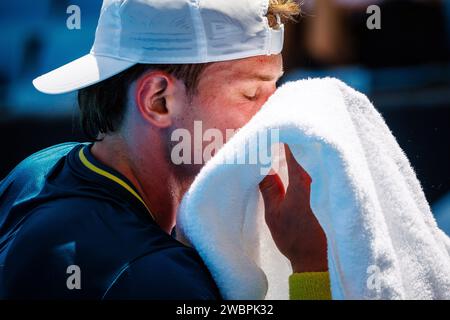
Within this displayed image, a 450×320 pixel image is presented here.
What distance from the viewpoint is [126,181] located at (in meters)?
1.47

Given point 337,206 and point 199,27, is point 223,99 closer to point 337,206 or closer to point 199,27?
point 199,27

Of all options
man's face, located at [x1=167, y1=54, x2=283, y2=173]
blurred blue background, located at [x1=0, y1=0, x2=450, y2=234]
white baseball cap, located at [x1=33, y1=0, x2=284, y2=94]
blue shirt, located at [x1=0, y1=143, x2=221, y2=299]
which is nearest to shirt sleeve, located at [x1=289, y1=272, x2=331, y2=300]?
blue shirt, located at [x1=0, y1=143, x2=221, y2=299]

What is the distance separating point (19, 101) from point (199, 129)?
2.11 m

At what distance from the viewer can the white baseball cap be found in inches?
58.4

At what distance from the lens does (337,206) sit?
1.23 meters

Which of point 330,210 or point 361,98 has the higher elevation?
point 361,98

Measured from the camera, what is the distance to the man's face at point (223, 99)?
59.4 inches

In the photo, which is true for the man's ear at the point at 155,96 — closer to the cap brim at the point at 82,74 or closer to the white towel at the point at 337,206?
the cap brim at the point at 82,74

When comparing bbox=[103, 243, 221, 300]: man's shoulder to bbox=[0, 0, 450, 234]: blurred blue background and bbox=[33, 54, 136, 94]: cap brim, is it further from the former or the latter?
bbox=[0, 0, 450, 234]: blurred blue background

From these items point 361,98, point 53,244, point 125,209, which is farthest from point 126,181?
point 361,98

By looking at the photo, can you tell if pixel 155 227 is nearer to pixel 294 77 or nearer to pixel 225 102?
pixel 225 102

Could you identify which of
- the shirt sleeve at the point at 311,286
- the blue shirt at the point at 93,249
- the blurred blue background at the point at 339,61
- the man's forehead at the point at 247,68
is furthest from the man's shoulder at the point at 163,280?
the blurred blue background at the point at 339,61

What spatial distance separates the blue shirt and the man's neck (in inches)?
1.6

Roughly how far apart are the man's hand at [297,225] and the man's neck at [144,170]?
225 mm
